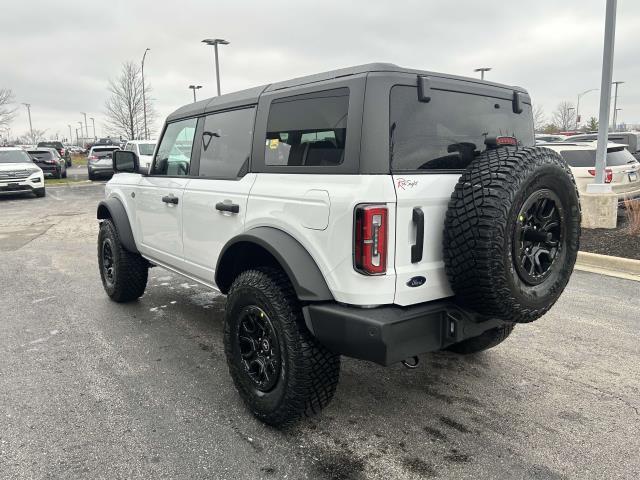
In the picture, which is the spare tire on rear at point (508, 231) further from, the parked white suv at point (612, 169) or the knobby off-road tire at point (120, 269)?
the parked white suv at point (612, 169)

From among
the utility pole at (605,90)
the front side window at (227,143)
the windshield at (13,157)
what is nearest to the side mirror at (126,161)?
the front side window at (227,143)

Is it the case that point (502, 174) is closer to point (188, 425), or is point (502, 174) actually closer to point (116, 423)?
point (188, 425)

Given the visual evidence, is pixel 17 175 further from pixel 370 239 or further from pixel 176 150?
pixel 370 239

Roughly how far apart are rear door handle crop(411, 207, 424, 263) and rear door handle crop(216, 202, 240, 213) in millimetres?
1225

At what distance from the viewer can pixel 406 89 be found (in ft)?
8.67

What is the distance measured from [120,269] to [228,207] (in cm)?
237

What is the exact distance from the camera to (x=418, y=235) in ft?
8.32

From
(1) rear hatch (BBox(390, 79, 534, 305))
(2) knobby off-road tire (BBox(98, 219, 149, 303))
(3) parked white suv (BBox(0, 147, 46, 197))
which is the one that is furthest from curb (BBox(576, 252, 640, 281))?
(3) parked white suv (BBox(0, 147, 46, 197))

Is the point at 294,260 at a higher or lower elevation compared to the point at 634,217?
higher

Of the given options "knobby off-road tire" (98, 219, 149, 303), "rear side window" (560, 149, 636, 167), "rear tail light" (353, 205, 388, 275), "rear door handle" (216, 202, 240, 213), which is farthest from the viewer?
"rear side window" (560, 149, 636, 167)

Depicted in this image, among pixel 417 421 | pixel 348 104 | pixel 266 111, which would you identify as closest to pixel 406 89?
pixel 348 104

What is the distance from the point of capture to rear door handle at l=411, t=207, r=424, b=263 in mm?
2525

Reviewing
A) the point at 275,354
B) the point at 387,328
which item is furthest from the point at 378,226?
A: the point at 275,354

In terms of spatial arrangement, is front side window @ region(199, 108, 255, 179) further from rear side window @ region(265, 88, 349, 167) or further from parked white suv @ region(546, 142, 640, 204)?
parked white suv @ region(546, 142, 640, 204)
